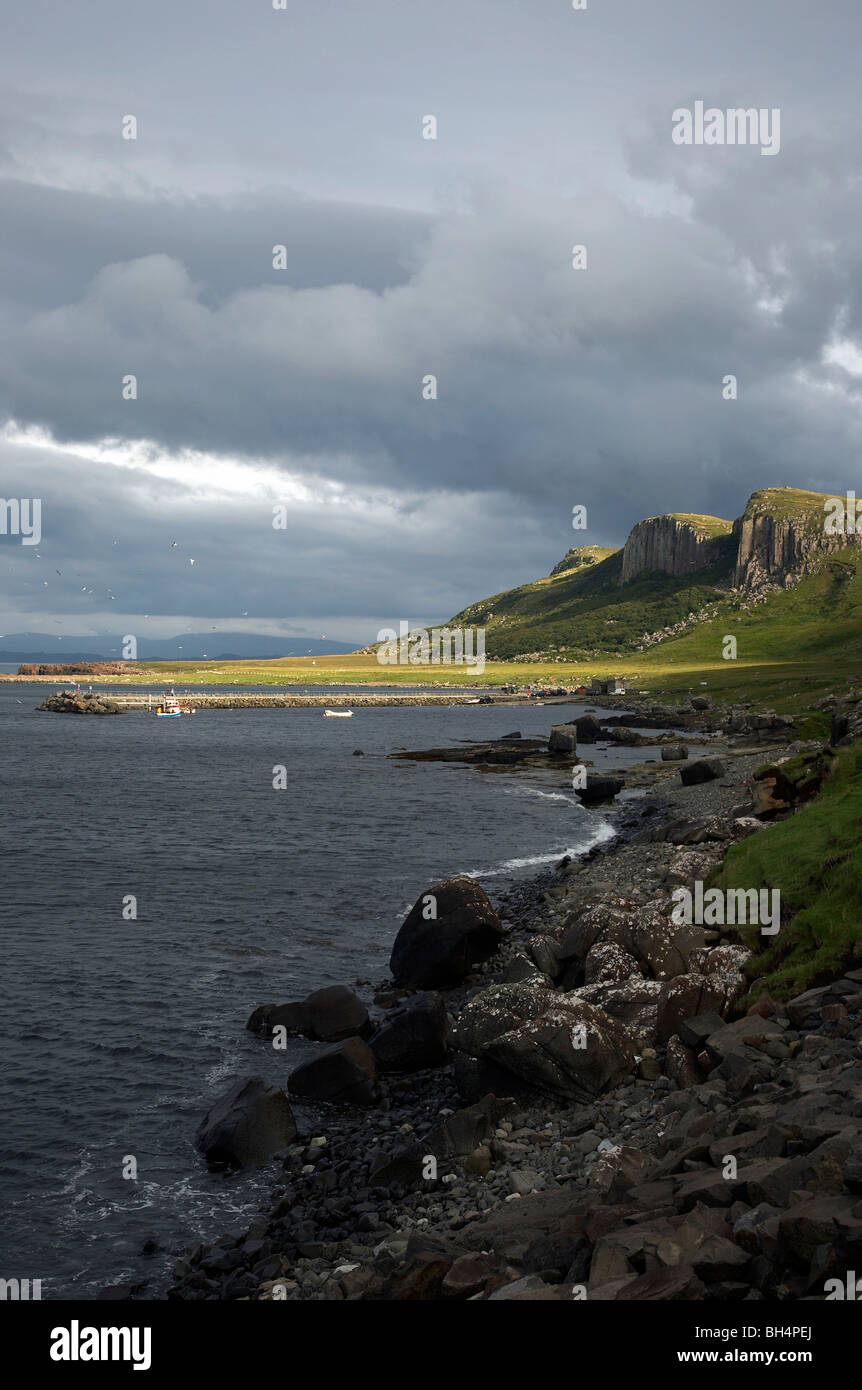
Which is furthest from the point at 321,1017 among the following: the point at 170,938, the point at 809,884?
the point at 809,884

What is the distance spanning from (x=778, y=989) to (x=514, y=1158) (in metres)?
6.70

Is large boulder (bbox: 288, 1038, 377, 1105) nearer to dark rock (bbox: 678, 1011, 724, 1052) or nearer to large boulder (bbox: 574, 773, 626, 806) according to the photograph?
dark rock (bbox: 678, 1011, 724, 1052)

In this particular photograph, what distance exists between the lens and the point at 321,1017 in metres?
25.9

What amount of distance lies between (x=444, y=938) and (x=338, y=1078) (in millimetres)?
8575

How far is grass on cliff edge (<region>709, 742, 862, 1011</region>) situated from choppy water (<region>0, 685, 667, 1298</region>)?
12529 millimetres

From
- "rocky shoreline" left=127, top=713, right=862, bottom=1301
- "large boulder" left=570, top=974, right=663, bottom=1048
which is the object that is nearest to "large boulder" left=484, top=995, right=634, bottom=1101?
"rocky shoreline" left=127, top=713, right=862, bottom=1301

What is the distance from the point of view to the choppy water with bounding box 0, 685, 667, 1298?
722 inches

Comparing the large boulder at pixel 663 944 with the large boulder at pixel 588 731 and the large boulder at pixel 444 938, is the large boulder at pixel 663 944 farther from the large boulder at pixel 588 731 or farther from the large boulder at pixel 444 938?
the large boulder at pixel 588 731

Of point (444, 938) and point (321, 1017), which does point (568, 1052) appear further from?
point (444, 938)

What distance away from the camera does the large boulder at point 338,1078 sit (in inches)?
873

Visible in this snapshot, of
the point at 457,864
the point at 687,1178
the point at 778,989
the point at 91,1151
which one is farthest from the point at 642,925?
the point at 457,864

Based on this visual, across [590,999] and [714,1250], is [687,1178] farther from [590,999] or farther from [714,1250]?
[590,999]

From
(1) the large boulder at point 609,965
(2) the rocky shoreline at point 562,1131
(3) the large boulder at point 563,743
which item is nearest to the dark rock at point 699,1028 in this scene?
(2) the rocky shoreline at point 562,1131
